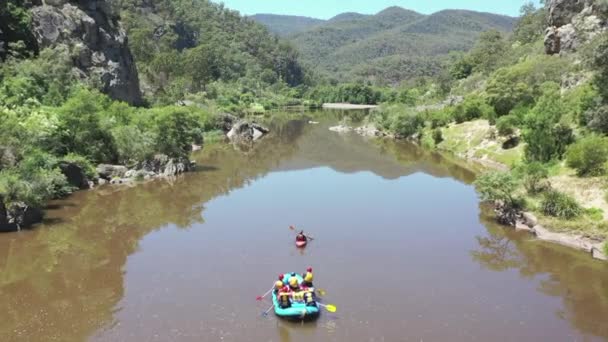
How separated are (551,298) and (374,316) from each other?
987 centimetres

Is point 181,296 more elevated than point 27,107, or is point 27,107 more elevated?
point 27,107

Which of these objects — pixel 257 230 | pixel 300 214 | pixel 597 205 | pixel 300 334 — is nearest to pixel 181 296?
pixel 300 334

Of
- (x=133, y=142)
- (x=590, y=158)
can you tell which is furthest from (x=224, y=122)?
(x=590, y=158)

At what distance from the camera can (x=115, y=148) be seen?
60000mm

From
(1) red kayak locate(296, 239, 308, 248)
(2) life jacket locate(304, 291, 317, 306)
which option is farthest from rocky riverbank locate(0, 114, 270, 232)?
(2) life jacket locate(304, 291, 317, 306)

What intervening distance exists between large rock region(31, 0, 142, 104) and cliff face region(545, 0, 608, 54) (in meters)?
71.1

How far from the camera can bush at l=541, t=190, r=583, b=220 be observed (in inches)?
1463

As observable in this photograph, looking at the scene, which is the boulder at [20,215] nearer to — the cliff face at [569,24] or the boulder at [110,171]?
the boulder at [110,171]

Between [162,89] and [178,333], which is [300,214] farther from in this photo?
[162,89]

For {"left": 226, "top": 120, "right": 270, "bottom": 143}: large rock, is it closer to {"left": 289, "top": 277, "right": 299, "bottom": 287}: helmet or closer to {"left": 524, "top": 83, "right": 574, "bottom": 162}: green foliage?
{"left": 524, "top": 83, "right": 574, "bottom": 162}: green foliage

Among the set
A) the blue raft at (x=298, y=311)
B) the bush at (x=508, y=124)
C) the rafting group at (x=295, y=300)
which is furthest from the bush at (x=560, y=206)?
the bush at (x=508, y=124)

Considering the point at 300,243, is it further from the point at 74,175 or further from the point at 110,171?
the point at 110,171

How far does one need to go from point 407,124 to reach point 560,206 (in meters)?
62.6

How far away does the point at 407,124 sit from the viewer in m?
99.2
